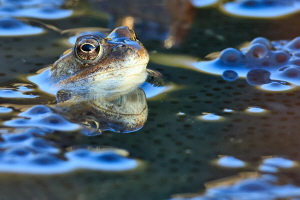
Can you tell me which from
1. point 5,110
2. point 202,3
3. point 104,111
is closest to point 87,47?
point 104,111

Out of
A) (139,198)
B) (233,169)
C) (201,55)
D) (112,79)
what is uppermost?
(201,55)

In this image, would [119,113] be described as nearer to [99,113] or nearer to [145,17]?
[99,113]

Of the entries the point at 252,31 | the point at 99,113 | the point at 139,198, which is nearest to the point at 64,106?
the point at 99,113

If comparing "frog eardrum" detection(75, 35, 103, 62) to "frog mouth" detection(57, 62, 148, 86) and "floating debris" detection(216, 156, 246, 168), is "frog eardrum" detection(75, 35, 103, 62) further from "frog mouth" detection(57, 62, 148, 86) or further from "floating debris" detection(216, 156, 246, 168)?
"floating debris" detection(216, 156, 246, 168)

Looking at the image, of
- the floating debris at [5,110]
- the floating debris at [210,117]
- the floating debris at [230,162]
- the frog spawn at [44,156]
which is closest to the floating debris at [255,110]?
the floating debris at [210,117]

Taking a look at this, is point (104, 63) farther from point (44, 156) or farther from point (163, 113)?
point (44, 156)

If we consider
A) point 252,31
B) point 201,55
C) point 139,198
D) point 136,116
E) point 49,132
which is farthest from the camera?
point 252,31

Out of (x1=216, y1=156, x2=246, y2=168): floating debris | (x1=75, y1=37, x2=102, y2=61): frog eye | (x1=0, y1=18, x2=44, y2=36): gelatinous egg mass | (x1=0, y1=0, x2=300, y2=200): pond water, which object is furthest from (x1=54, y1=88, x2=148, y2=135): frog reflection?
(x1=0, y1=18, x2=44, y2=36): gelatinous egg mass
